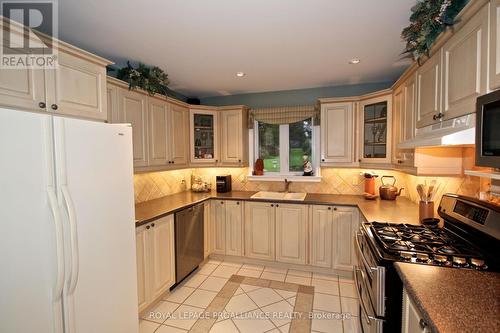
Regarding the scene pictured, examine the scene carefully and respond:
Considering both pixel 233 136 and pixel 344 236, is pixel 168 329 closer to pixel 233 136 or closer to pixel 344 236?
pixel 344 236

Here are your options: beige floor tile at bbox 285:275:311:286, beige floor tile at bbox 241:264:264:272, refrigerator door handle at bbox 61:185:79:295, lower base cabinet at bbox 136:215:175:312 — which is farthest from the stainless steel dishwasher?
refrigerator door handle at bbox 61:185:79:295

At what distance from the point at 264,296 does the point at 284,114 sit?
243 cm

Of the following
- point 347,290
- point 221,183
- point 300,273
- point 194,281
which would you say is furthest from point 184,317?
point 221,183

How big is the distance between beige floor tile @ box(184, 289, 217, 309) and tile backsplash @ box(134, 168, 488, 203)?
1266mm

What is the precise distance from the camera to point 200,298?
8.45 feet

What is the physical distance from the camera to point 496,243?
1.26 m

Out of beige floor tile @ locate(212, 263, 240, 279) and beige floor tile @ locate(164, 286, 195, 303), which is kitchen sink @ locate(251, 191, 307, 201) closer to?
beige floor tile @ locate(212, 263, 240, 279)

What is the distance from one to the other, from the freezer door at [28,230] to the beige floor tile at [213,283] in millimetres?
1611

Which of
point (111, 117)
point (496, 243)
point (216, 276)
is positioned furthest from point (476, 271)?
point (111, 117)

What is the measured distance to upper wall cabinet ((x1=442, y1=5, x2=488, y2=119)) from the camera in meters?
1.17

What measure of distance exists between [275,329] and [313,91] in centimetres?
301

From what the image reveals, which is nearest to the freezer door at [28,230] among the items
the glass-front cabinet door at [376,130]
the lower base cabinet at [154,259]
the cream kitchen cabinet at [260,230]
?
the lower base cabinet at [154,259]

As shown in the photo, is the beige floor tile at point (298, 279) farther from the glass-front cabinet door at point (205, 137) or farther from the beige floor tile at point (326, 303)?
the glass-front cabinet door at point (205, 137)

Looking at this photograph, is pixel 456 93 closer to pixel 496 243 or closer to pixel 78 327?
pixel 496 243
